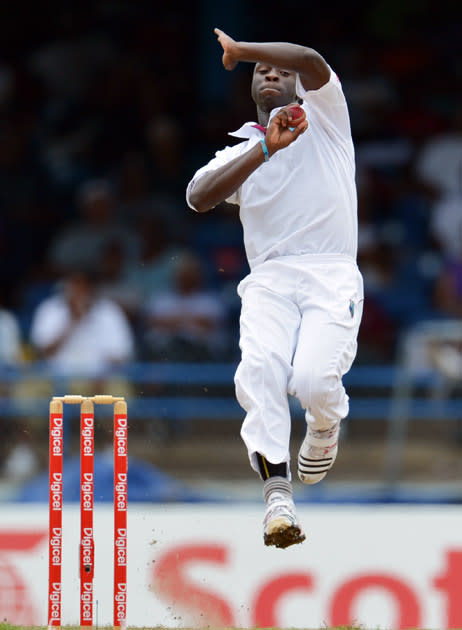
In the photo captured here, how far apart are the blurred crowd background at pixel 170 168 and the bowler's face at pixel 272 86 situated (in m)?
4.03

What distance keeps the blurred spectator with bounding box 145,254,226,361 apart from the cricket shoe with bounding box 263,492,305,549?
4.73 meters

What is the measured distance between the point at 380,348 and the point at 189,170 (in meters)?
2.81

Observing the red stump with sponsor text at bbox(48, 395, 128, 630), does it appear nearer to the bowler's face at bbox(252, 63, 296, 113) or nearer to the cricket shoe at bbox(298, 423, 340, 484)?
the cricket shoe at bbox(298, 423, 340, 484)

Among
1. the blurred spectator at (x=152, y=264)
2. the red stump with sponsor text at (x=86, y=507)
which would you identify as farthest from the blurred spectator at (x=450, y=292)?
the red stump with sponsor text at (x=86, y=507)

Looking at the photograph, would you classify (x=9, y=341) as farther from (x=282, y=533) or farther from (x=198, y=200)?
(x=282, y=533)

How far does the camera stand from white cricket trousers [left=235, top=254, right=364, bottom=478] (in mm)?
5539

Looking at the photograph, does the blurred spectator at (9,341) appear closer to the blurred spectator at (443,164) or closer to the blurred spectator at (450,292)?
the blurred spectator at (450,292)

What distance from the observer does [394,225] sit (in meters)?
11.3

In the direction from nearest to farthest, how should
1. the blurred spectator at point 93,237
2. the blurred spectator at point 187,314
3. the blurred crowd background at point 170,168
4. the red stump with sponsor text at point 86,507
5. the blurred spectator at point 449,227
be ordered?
the red stump with sponsor text at point 86,507
the blurred spectator at point 187,314
the blurred crowd background at point 170,168
the blurred spectator at point 449,227
the blurred spectator at point 93,237

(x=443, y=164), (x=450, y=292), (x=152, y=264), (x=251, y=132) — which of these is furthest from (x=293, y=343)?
(x=443, y=164)

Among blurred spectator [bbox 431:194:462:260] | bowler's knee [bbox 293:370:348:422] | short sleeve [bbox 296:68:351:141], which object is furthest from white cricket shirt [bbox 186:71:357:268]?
blurred spectator [bbox 431:194:462:260]

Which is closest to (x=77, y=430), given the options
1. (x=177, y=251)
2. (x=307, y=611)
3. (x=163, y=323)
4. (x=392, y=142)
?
(x=163, y=323)

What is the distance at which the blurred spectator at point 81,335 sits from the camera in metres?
9.98

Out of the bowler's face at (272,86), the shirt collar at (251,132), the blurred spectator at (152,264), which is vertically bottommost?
the shirt collar at (251,132)
